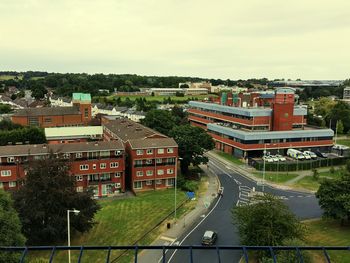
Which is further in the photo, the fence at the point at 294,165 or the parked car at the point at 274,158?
the parked car at the point at 274,158

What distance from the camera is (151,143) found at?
52719 mm

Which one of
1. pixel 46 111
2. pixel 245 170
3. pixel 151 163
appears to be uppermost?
pixel 46 111

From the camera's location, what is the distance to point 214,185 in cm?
5472

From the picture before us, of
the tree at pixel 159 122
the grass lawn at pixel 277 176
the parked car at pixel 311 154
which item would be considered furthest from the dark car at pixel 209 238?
the tree at pixel 159 122

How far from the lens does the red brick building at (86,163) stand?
1813 inches

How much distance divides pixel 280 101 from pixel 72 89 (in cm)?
13649

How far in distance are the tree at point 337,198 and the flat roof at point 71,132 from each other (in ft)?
178

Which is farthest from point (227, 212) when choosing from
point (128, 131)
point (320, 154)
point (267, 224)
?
point (320, 154)

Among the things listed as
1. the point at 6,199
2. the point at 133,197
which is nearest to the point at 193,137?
the point at 133,197

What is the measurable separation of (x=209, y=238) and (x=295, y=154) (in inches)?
1662

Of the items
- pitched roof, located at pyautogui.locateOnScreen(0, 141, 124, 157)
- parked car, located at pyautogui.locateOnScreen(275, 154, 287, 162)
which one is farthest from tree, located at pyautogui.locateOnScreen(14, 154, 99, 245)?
parked car, located at pyautogui.locateOnScreen(275, 154, 287, 162)

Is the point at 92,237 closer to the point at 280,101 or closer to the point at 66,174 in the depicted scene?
the point at 66,174

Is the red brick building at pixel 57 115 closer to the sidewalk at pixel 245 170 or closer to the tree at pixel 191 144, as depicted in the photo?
the sidewalk at pixel 245 170

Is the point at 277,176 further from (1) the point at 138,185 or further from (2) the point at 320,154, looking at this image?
(1) the point at 138,185
